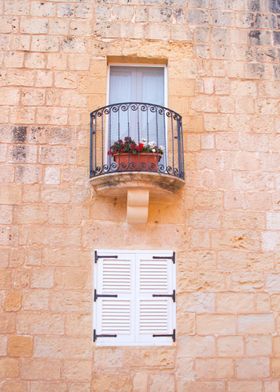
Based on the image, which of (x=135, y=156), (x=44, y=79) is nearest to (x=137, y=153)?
(x=135, y=156)

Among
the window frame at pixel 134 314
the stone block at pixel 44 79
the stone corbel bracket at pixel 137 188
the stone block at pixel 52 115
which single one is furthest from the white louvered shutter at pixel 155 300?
the stone block at pixel 44 79

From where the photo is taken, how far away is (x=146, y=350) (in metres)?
5.89

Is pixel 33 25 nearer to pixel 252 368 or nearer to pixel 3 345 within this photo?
pixel 3 345

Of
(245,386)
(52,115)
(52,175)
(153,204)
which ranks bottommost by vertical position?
(245,386)

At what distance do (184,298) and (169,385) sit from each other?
1035mm

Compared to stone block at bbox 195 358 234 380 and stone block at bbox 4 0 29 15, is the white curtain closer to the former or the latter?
stone block at bbox 4 0 29 15

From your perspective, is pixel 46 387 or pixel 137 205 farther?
pixel 137 205

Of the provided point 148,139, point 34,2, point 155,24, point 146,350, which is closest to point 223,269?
point 146,350

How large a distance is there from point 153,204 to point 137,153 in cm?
73

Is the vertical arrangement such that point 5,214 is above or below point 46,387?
above

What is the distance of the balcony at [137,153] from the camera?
5.98m

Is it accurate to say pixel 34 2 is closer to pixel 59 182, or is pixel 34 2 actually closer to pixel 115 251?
pixel 59 182

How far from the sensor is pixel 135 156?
6.01 meters

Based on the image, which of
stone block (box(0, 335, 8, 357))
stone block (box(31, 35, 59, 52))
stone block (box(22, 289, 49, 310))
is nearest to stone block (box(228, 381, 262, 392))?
stone block (box(22, 289, 49, 310))
